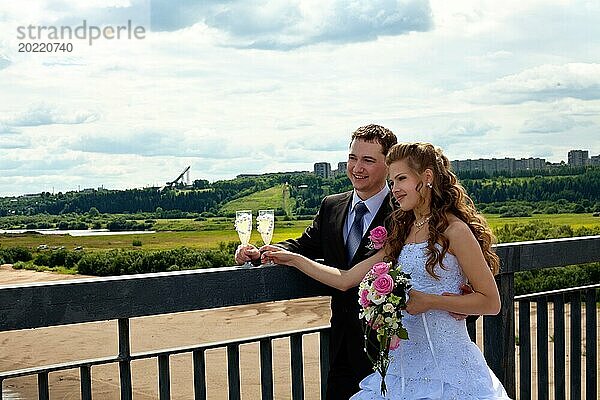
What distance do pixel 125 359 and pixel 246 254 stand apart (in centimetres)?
45

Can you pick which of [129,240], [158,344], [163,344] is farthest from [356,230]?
[163,344]

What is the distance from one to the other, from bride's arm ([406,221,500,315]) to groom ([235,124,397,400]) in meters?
0.23

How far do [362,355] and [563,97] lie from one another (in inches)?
1117

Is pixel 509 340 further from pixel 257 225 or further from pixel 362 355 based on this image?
pixel 257 225

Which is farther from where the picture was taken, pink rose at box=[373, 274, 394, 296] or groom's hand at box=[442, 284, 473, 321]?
groom's hand at box=[442, 284, 473, 321]

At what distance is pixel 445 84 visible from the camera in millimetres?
33438

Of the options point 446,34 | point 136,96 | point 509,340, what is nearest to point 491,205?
point 509,340

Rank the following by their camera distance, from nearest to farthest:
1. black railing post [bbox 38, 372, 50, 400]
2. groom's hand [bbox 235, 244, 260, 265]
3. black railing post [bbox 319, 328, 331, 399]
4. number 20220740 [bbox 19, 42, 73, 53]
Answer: black railing post [bbox 38, 372, 50, 400] < groom's hand [bbox 235, 244, 260, 265] < black railing post [bbox 319, 328, 331, 399] < number 20220740 [bbox 19, 42, 73, 53]

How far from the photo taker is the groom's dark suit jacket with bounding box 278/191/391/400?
2709 mm

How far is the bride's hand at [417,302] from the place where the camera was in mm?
2559

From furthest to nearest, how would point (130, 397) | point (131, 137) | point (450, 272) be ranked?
point (131, 137) → point (450, 272) → point (130, 397)

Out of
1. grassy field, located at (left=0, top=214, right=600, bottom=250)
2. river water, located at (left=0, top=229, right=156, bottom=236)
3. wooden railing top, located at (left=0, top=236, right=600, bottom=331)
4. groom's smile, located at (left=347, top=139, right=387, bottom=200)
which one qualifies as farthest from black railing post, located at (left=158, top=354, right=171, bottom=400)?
river water, located at (left=0, top=229, right=156, bottom=236)

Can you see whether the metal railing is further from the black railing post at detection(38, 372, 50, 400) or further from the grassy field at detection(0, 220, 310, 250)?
the grassy field at detection(0, 220, 310, 250)

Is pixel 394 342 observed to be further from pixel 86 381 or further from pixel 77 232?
pixel 77 232
